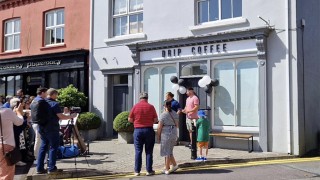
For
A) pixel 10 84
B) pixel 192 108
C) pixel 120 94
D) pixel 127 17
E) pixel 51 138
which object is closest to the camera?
pixel 51 138

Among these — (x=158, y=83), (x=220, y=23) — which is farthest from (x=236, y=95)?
(x=158, y=83)

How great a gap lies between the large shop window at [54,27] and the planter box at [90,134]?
4813 mm

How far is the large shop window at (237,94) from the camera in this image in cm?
1247

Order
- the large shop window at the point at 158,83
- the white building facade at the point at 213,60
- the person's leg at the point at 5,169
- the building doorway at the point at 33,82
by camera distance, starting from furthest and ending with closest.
A: the building doorway at the point at 33,82 < the large shop window at the point at 158,83 < the white building facade at the point at 213,60 < the person's leg at the point at 5,169

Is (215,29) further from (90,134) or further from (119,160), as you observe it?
(90,134)

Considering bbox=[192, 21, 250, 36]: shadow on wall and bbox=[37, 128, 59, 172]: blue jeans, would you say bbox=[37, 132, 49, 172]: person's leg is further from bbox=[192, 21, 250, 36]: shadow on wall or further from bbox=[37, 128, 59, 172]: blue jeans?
bbox=[192, 21, 250, 36]: shadow on wall

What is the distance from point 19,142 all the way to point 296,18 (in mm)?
8542

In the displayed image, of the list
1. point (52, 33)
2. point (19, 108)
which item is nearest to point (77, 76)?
point (52, 33)

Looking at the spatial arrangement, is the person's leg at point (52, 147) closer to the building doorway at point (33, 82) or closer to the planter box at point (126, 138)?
the planter box at point (126, 138)

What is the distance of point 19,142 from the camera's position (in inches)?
391

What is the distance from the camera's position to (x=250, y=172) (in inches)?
354

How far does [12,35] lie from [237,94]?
12.7 m

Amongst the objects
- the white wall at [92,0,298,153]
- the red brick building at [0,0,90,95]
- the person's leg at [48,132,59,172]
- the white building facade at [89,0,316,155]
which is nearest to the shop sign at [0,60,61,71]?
the red brick building at [0,0,90,95]

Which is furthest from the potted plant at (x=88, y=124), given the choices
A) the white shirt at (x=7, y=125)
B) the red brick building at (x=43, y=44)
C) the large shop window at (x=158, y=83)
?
the white shirt at (x=7, y=125)
